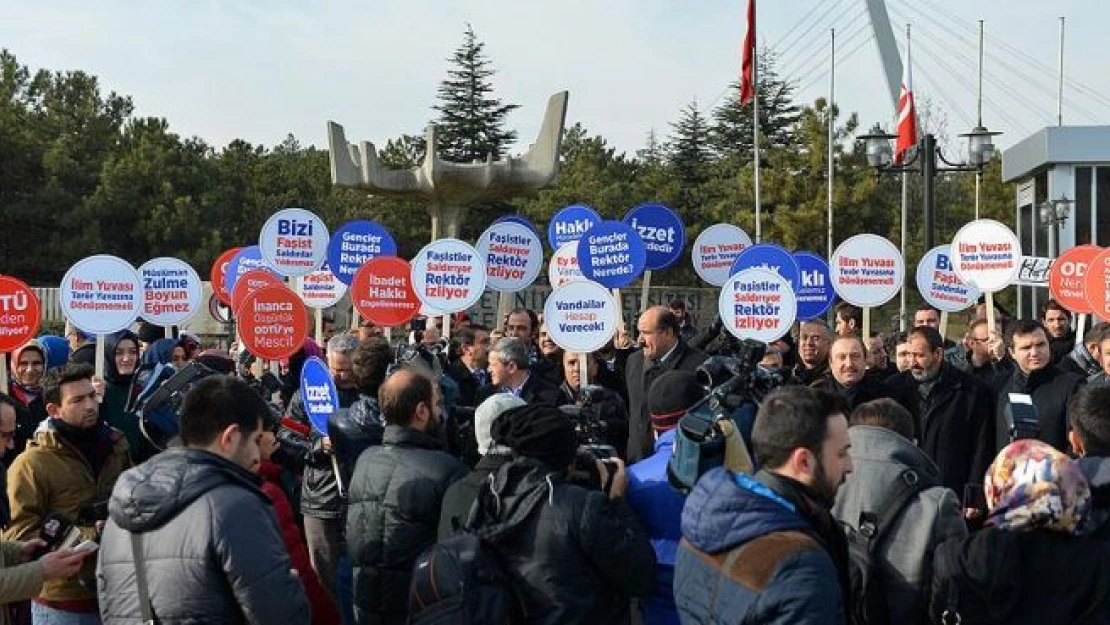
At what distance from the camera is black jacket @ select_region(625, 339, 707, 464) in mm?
8234

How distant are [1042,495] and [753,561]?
3.04ft

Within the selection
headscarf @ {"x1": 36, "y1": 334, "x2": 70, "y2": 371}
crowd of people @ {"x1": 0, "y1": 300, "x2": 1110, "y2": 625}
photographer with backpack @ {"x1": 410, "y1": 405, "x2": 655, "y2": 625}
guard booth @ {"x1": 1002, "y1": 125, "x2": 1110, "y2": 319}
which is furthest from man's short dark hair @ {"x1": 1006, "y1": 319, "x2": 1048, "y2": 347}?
guard booth @ {"x1": 1002, "y1": 125, "x2": 1110, "y2": 319}

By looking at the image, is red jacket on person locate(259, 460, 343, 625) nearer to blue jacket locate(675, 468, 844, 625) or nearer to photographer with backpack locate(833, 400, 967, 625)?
blue jacket locate(675, 468, 844, 625)

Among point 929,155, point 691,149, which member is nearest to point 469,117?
point 691,149

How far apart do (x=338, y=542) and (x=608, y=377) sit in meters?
3.85

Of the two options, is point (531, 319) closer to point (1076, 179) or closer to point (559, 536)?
point (559, 536)

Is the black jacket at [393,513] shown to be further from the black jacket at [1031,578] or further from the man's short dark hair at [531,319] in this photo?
the man's short dark hair at [531,319]

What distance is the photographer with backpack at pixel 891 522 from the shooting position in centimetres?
404

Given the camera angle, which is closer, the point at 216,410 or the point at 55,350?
the point at 216,410

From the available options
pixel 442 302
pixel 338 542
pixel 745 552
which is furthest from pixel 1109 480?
pixel 442 302

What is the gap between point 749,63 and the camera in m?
29.9

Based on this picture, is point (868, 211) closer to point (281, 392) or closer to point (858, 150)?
point (858, 150)

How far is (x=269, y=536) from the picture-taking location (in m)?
3.80

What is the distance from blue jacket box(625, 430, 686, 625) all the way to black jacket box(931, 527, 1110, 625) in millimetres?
1038
